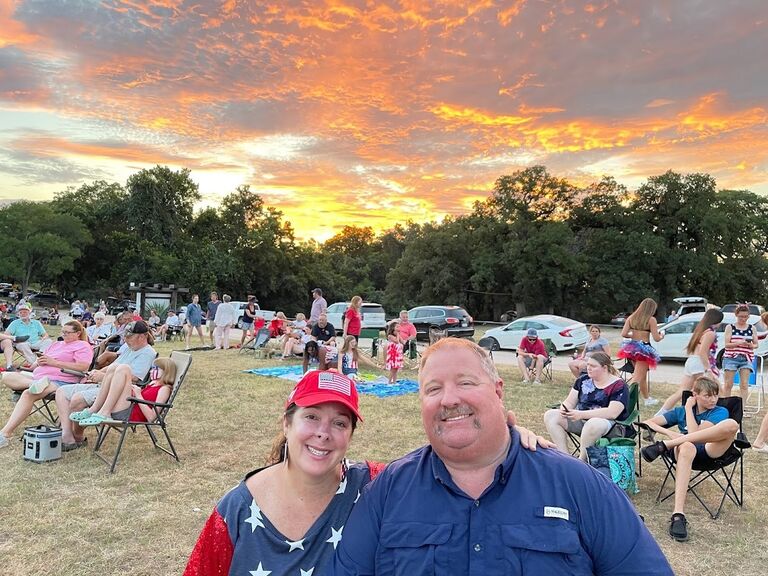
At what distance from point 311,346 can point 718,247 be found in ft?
110

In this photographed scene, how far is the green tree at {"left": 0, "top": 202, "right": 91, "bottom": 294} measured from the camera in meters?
38.6

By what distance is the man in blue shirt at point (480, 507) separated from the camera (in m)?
1.52

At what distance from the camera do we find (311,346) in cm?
1173

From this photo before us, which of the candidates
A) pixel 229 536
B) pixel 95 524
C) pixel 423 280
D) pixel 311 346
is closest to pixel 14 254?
pixel 423 280

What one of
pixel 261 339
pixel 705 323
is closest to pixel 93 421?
pixel 705 323

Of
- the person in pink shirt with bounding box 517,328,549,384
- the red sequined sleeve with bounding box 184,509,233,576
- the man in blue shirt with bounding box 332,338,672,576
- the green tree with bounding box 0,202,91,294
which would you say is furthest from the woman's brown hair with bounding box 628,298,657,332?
the green tree with bounding box 0,202,91,294

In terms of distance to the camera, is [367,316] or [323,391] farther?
[367,316]

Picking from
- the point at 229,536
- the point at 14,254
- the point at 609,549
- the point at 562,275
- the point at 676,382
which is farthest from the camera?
the point at 14,254

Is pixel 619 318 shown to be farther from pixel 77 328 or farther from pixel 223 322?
pixel 77 328

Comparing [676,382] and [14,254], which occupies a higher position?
[14,254]

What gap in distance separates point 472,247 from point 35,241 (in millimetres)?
30834

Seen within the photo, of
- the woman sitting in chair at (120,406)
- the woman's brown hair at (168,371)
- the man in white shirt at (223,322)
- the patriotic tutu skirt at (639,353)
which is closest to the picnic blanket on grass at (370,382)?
the woman's brown hair at (168,371)

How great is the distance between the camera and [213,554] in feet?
5.70

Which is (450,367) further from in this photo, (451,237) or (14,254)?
(14,254)
